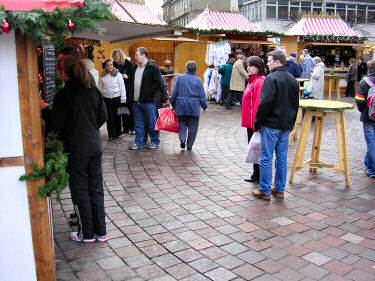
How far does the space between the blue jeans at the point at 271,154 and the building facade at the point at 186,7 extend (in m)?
39.9

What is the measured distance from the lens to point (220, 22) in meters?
17.2

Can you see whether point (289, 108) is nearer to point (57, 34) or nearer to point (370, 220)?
point (370, 220)

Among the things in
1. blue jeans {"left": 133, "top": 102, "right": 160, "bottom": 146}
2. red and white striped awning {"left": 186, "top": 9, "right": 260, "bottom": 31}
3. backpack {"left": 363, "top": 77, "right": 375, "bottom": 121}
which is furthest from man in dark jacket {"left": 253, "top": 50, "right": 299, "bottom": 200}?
red and white striped awning {"left": 186, "top": 9, "right": 260, "bottom": 31}

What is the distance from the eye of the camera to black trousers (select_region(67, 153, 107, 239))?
349 centimetres

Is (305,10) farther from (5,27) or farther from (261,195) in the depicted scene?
(5,27)

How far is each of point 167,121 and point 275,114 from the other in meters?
3.03

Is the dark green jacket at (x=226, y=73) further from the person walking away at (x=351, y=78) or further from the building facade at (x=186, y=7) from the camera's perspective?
the building facade at (x=186, y=7)

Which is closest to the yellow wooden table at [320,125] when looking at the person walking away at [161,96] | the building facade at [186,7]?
the person walking away at [161,96]

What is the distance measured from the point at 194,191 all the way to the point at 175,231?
48.9 inches

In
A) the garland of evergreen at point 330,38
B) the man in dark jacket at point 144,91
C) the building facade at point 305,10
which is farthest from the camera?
the building facade at point 305,10

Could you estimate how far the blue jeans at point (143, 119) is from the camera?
282 inches

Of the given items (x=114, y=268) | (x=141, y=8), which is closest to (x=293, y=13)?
→ (x=141, y=8)

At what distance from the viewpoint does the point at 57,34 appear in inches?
105

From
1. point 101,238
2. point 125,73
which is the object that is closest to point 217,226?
point 101,238
